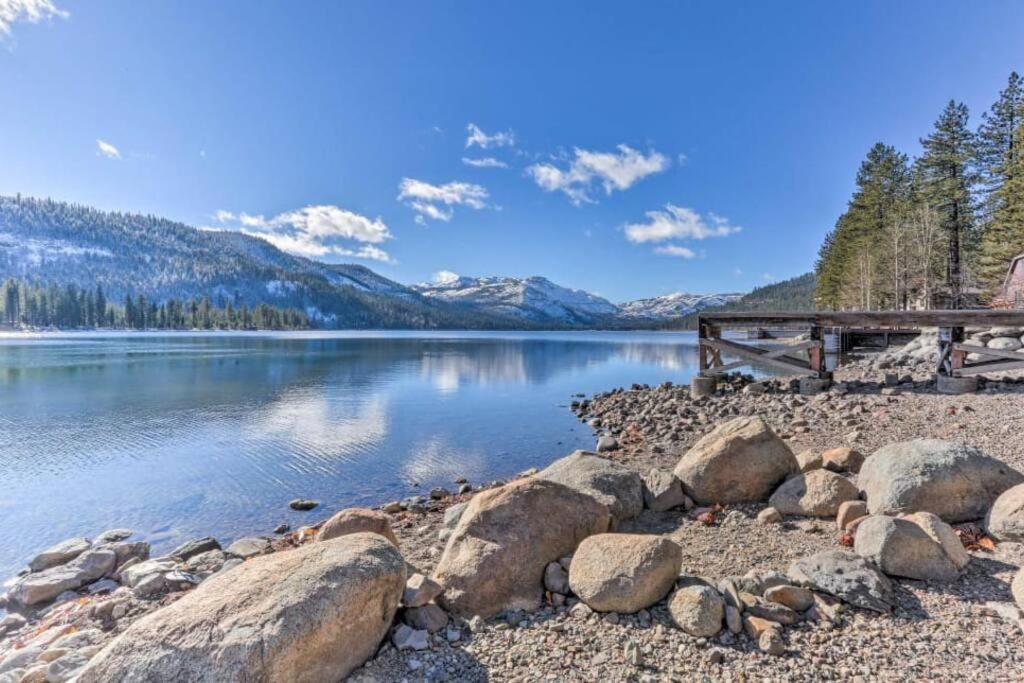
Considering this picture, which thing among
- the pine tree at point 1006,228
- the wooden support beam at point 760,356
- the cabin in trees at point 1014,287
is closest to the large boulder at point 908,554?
the wooden support beam at point 760,356

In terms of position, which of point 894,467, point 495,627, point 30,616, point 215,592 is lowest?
point 30,616

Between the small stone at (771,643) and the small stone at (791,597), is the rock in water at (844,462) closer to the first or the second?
the small stone at (791,597)

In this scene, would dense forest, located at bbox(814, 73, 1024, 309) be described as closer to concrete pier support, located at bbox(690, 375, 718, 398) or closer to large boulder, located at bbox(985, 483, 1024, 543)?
concrete pier support, located at bbox(690, 375, 718, 398)

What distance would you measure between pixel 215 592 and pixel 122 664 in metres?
0.71

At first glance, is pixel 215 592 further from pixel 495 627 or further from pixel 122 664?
pixel 495 627

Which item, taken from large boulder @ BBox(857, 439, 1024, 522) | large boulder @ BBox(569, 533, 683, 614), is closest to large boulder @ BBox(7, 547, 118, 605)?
large boulder @ BBox(569, 533, 683, 614)

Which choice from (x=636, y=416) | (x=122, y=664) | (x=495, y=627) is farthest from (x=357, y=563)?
(x=636, y=416)

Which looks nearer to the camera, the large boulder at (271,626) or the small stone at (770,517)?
the large boulder at (271,626)

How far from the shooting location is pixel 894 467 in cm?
623

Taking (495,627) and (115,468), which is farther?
(115,468)

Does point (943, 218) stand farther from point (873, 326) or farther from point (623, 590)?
point (623, 590)

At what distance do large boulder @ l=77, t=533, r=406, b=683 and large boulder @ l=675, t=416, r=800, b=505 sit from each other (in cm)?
497

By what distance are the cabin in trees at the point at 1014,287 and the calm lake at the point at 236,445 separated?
18.3 m

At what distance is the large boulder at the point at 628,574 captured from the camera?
4.64 m
